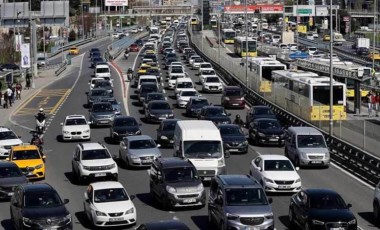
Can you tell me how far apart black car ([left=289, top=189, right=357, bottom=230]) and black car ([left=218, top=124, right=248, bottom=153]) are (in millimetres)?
13967

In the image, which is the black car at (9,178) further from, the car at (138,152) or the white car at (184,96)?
the white car at (184,96)

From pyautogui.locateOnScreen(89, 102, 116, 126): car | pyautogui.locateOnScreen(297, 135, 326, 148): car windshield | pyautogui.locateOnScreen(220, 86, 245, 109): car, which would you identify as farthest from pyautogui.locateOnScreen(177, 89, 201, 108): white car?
pyautogui.locateOnScreen(297, 135, 326, 148): car windshield

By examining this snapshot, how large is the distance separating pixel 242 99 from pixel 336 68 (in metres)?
10.7

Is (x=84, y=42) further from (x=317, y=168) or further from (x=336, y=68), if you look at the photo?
(x=317, y=168)

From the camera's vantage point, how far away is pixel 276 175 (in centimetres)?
2942

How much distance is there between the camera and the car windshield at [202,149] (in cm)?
3130

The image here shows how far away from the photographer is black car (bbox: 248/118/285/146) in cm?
4147

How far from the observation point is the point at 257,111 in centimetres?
4756

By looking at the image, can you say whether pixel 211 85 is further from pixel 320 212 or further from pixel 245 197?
pixel 320 212

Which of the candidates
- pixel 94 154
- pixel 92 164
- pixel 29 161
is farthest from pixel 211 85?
pixel 92 164

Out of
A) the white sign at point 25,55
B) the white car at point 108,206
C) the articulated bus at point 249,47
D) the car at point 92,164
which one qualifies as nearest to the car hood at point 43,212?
the white car at point 108,206

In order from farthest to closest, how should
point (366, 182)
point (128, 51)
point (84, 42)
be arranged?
point (84, 42), point (128, 51), point (366, 182)

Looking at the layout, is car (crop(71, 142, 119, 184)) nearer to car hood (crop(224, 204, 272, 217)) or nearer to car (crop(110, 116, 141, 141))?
car hood (crop(224, 204, 272, 217))

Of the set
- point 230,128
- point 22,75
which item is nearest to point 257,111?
point 230,128
